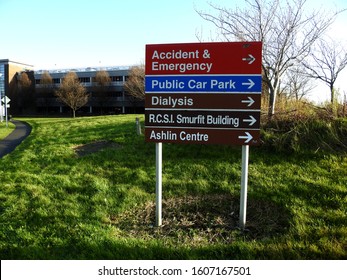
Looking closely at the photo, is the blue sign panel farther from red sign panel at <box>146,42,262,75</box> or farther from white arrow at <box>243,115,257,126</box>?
white arrow at <box>243,115,257,126</box>

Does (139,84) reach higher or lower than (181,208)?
higher

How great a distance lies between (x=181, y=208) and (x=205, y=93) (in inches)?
75.0

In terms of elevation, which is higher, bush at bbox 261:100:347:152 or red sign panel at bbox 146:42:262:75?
red sign panel at bbox 146:42:262:75

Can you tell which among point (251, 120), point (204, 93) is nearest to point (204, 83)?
point (204, 93)

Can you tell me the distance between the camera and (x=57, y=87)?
6525cm

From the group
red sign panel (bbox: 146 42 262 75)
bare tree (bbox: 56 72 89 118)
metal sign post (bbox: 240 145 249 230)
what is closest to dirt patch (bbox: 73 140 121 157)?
red sign panel (bbox: 146 42 262 75)

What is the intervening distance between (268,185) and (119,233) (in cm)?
278

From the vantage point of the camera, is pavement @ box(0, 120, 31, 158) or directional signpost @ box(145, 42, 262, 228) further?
pavement @ box(0, 120, 31, 158)

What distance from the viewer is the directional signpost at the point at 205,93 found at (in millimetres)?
3814

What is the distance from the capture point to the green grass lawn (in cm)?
338

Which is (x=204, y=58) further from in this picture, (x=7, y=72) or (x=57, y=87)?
(x=7, y=72)

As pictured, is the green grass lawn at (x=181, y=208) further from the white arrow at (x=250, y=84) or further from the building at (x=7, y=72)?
the building at (x=7, y=72)

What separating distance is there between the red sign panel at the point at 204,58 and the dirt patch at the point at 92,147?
554cm

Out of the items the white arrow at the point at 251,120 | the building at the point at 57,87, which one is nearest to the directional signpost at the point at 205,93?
the white arrow at the point at 251,120
